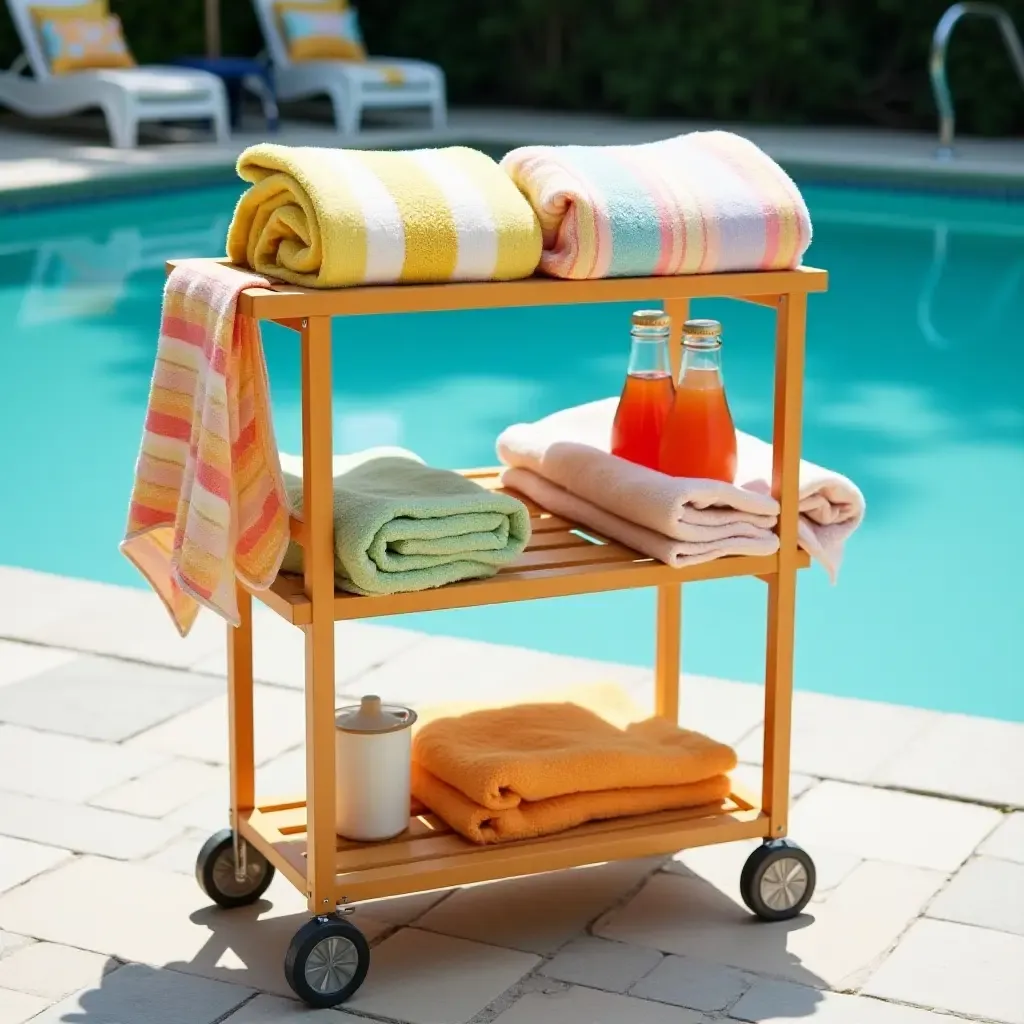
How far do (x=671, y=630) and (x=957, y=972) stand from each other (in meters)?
0.64

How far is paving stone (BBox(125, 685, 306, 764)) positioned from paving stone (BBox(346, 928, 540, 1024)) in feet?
2.19

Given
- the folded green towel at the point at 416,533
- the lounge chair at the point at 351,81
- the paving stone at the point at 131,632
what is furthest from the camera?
the lounge chair at the point at 351,81

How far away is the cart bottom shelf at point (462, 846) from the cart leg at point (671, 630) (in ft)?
0.80

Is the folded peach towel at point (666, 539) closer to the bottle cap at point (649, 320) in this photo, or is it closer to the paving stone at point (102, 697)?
the bottle cap at point (649, 320)

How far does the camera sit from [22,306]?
736cm

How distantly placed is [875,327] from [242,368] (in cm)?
555

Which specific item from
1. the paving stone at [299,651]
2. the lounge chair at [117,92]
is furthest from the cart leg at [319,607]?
the lounge chair at [117,92]

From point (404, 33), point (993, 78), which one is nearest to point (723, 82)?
point (993, 78)

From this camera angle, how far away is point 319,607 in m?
2.13

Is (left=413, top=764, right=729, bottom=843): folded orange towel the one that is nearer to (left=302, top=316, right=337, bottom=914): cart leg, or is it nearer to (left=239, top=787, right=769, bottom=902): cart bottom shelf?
(left=239, top=787, right=769, bottom=902): cart bottom shelf

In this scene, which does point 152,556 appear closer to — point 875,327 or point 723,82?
point 875,327

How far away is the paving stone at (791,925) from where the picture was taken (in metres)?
2.31

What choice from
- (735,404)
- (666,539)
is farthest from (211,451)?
(735,404)

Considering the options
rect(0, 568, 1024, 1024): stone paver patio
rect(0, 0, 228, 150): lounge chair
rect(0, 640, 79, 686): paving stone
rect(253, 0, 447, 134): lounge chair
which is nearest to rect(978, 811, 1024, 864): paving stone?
rect(0, 568, 1024, 1024): stone paver patio
